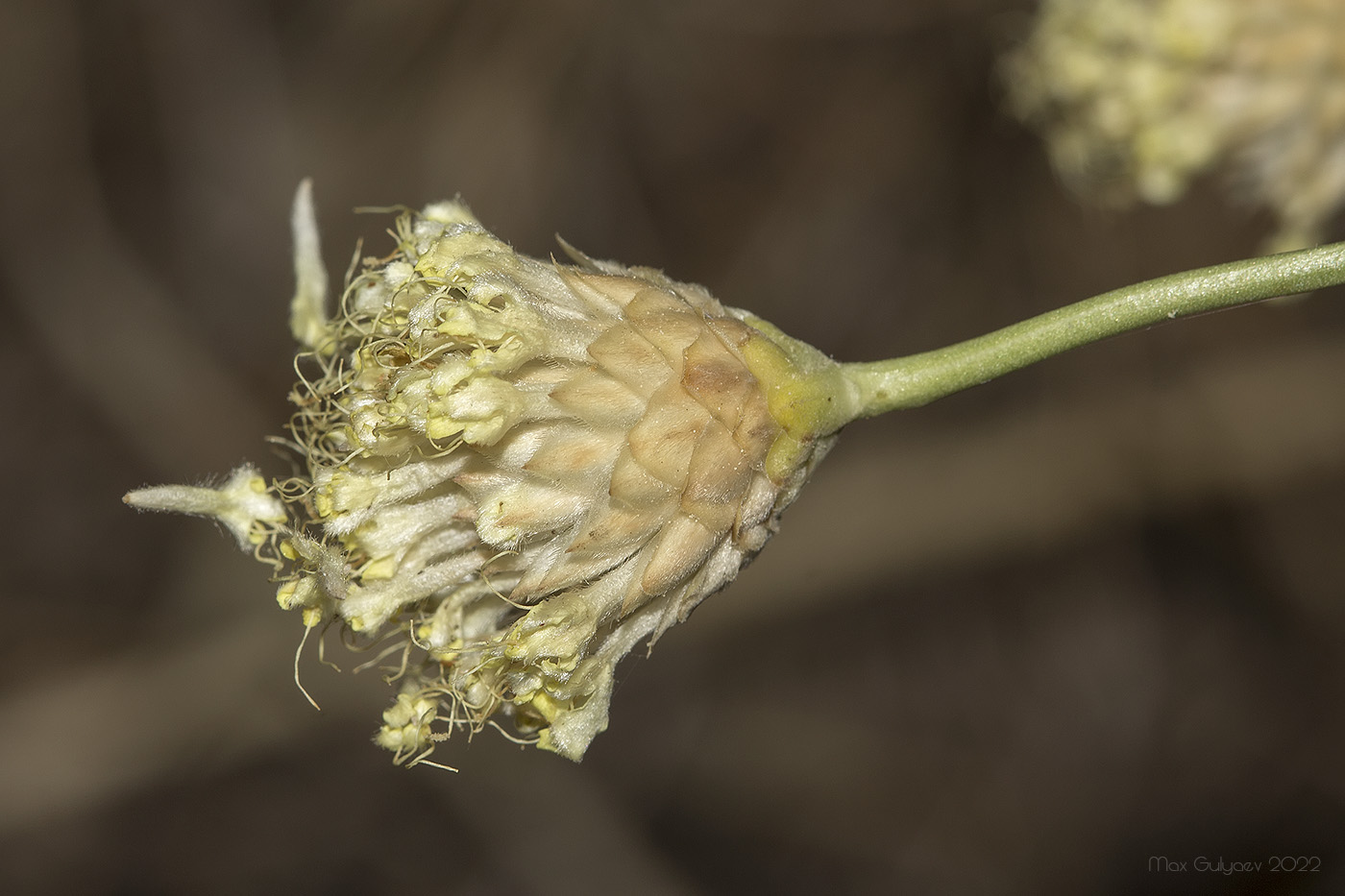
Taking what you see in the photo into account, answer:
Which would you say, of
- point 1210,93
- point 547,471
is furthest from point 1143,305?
point 1210,93

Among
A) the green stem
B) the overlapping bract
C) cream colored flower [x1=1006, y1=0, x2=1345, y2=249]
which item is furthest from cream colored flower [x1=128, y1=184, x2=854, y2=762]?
cream colored flower [x1=1006, y1=0, x2=1345, y2=249]

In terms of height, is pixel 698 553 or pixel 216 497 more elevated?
pixel 216 497

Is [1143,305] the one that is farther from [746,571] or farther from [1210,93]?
[746,571]

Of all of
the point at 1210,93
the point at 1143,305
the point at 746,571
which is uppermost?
the point at 1210,93

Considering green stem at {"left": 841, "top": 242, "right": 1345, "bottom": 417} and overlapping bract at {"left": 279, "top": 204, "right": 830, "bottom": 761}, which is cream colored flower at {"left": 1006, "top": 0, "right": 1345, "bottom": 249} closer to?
green stem at {"left": 841, "top": 242, "right": 1345, "bottom": 417}

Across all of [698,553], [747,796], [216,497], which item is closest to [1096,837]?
[747,796]

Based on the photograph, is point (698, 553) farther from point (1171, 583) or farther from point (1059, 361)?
point (1171, 583)

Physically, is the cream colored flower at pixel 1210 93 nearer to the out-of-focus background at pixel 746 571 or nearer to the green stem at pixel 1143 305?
the green stem at pixel 1143 305
